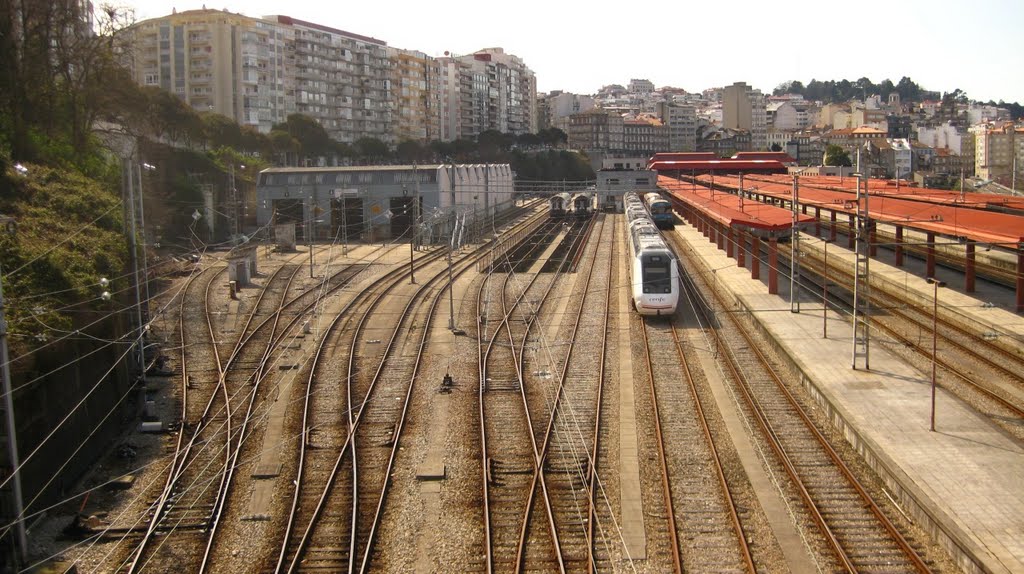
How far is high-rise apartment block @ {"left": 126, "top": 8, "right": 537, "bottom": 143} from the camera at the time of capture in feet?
241

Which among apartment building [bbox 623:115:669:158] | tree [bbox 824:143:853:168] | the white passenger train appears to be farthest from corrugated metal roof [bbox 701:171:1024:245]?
apartment building [bbox 623:115:669:158]

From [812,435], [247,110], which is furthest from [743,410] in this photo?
[247,110]

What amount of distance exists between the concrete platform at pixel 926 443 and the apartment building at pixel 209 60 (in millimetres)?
61332

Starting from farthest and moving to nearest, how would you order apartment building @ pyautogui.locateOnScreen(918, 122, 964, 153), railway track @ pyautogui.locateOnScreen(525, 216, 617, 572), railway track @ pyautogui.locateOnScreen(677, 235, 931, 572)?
apartment building @ pyautogui.locateOnScreen(918, 122, 964, 153), railway track @ pyautogui.locateOnScreen(525, 216, 617, 572), railway track @ pyautogui.locateOnScreen(677, 235, 931, 572)

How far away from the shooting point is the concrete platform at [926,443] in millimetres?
10359

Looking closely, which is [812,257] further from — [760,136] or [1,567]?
[760,136]

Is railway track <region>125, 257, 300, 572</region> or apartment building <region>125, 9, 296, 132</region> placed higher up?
apartment building <region>125, 9, 296, 132</region>

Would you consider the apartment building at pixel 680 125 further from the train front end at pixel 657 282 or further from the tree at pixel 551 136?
the train front end at pixel 657 282

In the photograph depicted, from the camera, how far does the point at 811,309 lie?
24.5 m

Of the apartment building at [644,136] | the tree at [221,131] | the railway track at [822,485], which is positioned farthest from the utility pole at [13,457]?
the apartment building at [644,136]

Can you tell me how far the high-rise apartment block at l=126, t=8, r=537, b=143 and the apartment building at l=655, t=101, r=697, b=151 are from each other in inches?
1443

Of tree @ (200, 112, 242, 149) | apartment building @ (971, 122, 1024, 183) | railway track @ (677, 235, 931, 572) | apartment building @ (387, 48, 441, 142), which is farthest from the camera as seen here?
apartment building @ (971, 122, 1024, 183)

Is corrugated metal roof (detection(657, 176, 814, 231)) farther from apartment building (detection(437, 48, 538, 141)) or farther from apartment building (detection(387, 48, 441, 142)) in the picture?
apartment building (detection(437, 48, 538, 141))

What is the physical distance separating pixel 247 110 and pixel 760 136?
389ft
